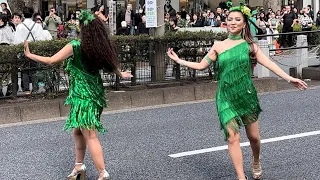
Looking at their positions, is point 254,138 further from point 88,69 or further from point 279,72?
point 88,69

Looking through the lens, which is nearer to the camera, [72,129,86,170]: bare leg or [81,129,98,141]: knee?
[81,129,98,141]: knee

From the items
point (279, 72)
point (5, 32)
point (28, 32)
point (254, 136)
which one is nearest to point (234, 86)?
point (279, 72)

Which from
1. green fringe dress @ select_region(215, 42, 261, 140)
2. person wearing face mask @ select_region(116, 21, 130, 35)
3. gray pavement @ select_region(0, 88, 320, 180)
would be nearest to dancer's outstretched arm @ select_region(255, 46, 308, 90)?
green fringe dress @ select_region(215, 42, 261, 140)

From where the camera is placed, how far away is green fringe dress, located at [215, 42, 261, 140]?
500 centimetres

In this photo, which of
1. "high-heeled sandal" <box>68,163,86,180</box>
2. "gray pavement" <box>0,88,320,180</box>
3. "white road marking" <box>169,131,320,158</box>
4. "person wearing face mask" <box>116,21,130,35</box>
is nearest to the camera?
"high-heeled sandal" <box>68,163,86,180</box>

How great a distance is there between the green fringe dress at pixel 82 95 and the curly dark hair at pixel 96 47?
0.22 ft

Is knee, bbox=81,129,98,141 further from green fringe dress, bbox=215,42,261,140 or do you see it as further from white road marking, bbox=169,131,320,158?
white road marking, bbox=169,131,320,158

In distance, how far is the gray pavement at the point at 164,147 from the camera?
5.91 meters

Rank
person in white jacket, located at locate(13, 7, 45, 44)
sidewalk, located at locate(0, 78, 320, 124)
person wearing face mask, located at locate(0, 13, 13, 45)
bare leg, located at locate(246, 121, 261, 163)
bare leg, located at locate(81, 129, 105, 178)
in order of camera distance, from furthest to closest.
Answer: person wearing face mask, located at locate(0, 13, 13, 45) → person in white jacket, located at locate(13, 7, 45, 44) → sidewalk, located at locate(0, 78, 320, 124) → bare leg, located at locate(246, 121, 261, 163) → bare leg, located at locate(81, 129, 105, 178)

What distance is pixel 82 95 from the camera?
198 inches

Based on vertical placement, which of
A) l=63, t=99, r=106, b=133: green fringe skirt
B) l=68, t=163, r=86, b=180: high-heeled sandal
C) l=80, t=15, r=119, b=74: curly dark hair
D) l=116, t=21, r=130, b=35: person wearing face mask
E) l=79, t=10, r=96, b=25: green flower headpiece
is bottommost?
l=68, t=163, r=86, b=180: high-heeled sandal

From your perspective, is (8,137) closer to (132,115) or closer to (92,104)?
(132,115)

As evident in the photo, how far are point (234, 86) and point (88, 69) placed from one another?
1.41 metres

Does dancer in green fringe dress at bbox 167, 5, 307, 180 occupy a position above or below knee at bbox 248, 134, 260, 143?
above
